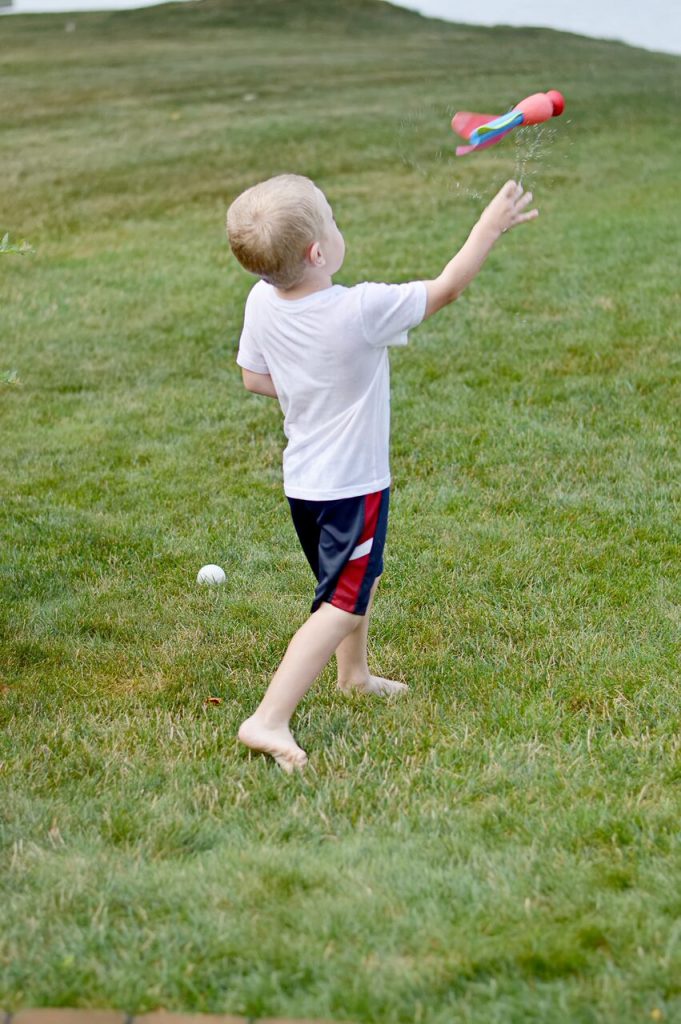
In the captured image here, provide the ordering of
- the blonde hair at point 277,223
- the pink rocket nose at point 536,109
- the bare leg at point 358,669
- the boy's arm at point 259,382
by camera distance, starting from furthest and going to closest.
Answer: the bare leg at point 358,669, the boy's arm at point 259,382, the pink rocket nose at point 536,109, the blonde hair at point 277,223

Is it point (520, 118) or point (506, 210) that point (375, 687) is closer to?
point (506, 210)

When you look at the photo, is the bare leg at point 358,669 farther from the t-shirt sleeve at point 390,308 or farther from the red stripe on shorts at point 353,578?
the t-shirt sleeve at point 390,308

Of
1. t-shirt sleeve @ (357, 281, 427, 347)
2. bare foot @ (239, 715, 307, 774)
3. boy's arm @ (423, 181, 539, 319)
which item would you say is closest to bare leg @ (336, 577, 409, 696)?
bare foot @ (239, 715, 307, 774)

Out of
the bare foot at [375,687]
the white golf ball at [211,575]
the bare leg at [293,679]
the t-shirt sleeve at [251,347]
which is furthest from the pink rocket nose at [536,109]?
the white golf ball at [211,575]

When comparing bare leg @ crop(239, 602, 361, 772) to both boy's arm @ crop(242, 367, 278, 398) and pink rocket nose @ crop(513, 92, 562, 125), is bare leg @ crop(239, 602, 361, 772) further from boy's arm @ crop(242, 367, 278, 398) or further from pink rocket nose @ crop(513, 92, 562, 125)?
pink rocket nose @ crop(513, 92, 562, 125)

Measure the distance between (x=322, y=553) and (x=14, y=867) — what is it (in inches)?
45.8

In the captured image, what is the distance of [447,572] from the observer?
15.6ft

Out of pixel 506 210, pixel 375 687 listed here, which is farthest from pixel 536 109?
pixel 375 687

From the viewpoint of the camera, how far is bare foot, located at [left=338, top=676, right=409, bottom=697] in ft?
12.3

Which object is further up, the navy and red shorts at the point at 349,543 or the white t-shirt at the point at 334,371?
the white t-shirt at the point at 334,371

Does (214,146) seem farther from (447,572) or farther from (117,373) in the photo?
(447,572)

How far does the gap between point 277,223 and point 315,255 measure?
0.44ft

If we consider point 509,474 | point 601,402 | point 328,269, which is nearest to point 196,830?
point 328,269

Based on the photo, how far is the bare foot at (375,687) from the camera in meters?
3.75
